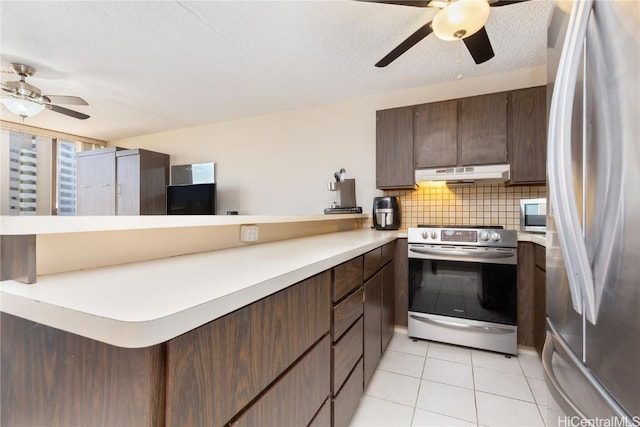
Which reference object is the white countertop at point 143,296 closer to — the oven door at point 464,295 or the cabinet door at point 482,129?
the oven door at point 464,295

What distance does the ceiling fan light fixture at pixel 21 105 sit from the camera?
254 cm

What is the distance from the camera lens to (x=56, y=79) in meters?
2.84

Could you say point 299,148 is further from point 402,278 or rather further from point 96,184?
point 96,184

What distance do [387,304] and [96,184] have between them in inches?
192

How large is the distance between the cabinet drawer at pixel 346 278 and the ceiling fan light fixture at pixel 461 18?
132cm

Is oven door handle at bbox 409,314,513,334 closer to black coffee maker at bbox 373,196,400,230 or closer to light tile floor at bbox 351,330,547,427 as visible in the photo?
light tile floor at bbox 351,330,547,427

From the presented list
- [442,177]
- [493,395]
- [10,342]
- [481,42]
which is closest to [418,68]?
[481,42]

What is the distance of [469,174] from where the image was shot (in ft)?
7.88

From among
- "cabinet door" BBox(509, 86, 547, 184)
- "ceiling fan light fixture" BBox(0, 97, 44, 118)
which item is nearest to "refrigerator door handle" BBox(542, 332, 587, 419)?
"cabinet door" BBox(509, 86, 547, 184)

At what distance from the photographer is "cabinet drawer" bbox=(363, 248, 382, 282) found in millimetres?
1558

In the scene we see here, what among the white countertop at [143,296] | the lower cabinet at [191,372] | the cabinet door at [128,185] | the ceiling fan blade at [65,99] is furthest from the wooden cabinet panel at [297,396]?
the cabinet door at [128,185]

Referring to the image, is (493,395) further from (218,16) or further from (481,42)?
(218,16)

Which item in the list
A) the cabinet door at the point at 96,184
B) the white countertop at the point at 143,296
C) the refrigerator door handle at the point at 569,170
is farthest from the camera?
the cabinet door at the point at 96,184

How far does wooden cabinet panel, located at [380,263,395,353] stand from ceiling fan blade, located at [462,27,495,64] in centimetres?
156
